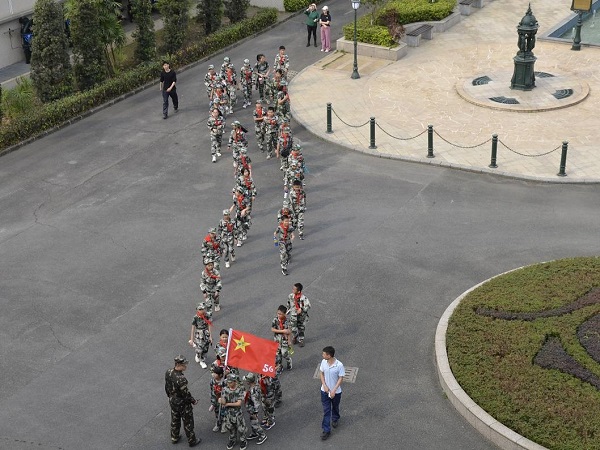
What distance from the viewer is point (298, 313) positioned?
54.0ft

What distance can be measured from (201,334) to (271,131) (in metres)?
9.48

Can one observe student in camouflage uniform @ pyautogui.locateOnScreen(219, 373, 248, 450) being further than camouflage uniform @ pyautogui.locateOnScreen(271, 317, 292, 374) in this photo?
No

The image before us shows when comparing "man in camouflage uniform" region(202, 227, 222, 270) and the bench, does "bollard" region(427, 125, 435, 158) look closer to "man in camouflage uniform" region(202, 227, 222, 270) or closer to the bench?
"man in camouflage uniform" region(202, 227, 222, 270)

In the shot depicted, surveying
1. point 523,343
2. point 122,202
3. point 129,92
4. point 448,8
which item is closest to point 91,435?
point 523,343

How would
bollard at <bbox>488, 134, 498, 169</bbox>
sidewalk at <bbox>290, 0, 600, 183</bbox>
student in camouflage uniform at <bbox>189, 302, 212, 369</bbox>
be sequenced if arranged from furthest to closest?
sidewalk at <bbox>290, 0, 600, 183</bbox>, bollard at <bbox>488, 134, 498, 169</bbox>, student in camouflage uniform at <bbox>189, 302, 212, 369</bbox>

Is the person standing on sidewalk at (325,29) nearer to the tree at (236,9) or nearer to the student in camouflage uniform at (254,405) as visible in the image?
the tree at (236,9)

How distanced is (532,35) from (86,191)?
13943 millimetres

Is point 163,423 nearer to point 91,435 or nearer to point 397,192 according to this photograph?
point 91,435

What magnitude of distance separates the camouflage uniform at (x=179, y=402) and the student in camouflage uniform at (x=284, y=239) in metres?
5.12

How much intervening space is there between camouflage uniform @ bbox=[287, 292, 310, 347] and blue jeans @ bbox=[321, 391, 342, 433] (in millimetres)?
2194

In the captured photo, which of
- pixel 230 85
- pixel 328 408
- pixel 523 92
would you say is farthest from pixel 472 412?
pixel 523 92

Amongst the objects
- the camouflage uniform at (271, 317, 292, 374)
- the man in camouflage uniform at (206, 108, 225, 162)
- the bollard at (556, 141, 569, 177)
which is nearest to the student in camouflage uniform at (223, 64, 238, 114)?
the man in camouflage uniform at (206, 108, 225, 162)

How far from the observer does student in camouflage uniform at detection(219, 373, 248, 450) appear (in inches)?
556

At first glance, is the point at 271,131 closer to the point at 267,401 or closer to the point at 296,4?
the point at 267,401
